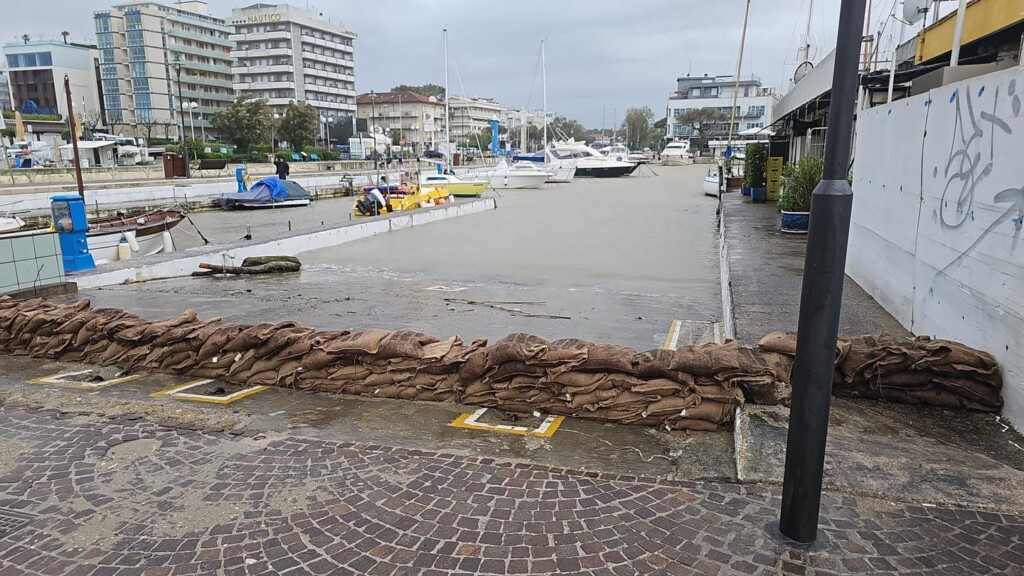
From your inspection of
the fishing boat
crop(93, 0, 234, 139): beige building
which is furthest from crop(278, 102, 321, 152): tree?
the fishing boat

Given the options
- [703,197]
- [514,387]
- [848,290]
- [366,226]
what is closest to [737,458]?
[514,387]

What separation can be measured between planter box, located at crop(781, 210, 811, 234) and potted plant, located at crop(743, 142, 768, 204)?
906 cm

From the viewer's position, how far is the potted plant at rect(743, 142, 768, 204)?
73.4 ft

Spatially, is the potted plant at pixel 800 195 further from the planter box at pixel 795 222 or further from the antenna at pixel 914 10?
the antenna at pixel 914 10

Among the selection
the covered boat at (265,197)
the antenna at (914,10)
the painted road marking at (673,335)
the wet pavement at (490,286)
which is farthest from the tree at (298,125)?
the antenna at (914,10)

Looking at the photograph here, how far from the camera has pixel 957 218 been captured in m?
4.98

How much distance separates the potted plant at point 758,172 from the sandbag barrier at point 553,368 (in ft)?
62.0

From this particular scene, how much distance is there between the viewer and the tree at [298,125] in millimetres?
67438

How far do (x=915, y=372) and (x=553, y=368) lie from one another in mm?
2440

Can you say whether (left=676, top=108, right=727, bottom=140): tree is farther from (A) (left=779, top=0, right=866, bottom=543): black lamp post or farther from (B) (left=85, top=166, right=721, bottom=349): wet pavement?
(A) (left=779, top=0, right=866, bottom=543): black lamp post

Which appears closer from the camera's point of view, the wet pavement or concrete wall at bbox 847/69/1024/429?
concrete wall at bbox 847/69/1024/429

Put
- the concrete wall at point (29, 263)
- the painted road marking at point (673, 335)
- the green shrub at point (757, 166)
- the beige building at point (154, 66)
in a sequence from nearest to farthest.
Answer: the painted road marking at point (673, 335), the concrete wall at point (29, 263), the green shrub at point (757, 166), the beige building at point (154, 66)

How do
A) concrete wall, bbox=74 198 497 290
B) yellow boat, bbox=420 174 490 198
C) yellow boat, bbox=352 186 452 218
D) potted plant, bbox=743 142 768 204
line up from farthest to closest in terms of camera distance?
yellow boat, bbox=420 174 490 198
yellow boat, bbox=352 186 452 218
potted plant, bbox=743 142 768 204
concrete wall, bbox=74 198 497 290

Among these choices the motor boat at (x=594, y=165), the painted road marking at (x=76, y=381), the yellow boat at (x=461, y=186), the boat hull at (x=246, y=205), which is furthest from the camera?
the motor boat at (x=594, y=165)
